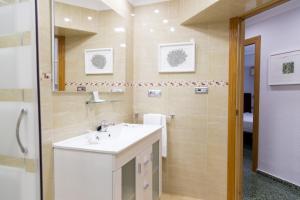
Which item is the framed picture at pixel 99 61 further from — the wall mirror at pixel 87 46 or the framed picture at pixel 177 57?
the framed picture at pixel 177 57

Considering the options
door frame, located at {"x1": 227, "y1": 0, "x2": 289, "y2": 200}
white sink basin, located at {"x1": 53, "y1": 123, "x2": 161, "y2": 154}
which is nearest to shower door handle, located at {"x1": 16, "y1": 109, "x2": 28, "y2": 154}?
white sink basin, located at {"x1": 53, "y1": 123, "x2": 161, "y2": 154}

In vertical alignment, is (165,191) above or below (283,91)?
below

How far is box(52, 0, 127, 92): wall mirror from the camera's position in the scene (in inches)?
61.9

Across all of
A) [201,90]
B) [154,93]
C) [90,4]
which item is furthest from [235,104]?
[90,4]

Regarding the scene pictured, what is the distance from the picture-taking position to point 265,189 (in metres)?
2.70

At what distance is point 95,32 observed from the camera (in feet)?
6.65

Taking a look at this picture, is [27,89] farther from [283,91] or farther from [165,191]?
[283,91]

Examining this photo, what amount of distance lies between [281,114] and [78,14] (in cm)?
279

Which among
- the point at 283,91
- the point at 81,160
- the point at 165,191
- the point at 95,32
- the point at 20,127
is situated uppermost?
the point at 95,32

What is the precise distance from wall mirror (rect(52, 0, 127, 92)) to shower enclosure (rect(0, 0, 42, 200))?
176mm

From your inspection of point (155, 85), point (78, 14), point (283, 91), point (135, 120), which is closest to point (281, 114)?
point (283, 91)

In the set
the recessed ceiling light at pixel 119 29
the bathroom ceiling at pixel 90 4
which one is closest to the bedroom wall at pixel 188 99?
the recessed ceiling light at pixel 119 29

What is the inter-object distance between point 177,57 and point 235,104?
83 centimetres

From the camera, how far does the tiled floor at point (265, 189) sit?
8.20ft
